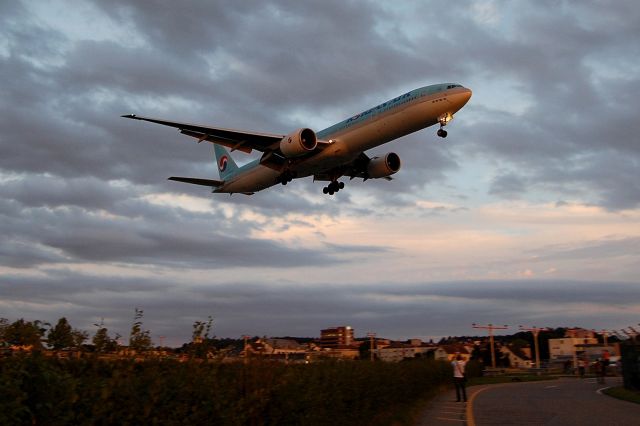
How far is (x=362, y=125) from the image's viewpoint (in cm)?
3039

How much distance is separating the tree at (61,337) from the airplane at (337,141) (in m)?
22.3

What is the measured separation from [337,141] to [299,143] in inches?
88.1

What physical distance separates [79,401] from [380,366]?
10106mm

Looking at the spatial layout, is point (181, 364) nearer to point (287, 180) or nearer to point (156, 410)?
point (156, 410)

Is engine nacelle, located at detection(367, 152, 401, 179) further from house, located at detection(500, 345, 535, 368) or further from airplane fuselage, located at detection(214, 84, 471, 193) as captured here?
house, located at detection(500, 345, 535, 368)

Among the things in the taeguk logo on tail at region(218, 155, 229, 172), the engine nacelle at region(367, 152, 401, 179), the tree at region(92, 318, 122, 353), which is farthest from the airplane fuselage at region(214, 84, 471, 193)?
the tree at region(92, 318, 122, 353)

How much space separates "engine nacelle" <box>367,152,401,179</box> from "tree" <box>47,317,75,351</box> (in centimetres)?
3119

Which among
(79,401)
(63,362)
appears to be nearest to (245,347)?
(63,362)

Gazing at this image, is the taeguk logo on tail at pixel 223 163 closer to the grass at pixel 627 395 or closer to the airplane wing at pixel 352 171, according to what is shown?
the airplane wing at pixel 352 171

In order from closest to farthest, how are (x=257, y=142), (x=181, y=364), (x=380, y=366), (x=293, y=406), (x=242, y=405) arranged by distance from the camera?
(x=181, y=364), (x=242, y=405), (x=293, y=406), (x=380, y=366), (x=257, y=142)

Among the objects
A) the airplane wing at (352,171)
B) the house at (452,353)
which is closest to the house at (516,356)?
the house at (452,353)

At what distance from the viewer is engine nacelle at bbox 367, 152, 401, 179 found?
36688mm

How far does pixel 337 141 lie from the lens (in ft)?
104

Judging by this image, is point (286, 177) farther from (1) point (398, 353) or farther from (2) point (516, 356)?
(2) point (516, 356)
